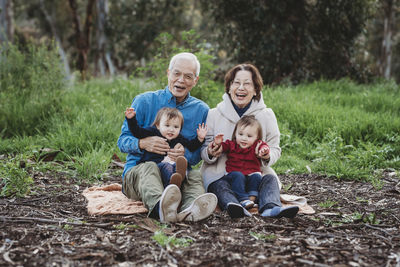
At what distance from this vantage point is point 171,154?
371 centimetres

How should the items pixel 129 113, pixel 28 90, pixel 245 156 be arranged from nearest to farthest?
pixel 129 113, pixel 245 156, pixel 28 90

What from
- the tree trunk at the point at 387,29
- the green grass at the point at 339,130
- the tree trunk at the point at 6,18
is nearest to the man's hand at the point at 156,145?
the green grass at the point at 339,130

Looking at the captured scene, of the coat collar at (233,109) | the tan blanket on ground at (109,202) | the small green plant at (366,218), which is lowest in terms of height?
the small green plant at (366,218)

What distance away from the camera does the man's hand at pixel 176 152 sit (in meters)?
3.71

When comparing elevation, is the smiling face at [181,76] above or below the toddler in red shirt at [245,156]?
above

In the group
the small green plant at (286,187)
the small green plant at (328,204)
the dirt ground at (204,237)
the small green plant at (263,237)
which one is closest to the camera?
the dirt ground at (204,237)

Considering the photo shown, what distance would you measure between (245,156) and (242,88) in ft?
2.24

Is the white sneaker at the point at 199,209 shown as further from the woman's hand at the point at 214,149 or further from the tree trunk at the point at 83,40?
the tree trunk at the point at 83,40

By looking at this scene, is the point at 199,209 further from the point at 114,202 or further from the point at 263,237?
the point at 114,202

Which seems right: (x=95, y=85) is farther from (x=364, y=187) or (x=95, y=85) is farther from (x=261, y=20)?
(x=364, y=187)

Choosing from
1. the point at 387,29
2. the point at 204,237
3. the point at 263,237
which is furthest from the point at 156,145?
the point at 387,29

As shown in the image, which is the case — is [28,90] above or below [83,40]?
below

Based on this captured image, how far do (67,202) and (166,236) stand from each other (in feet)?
5.06

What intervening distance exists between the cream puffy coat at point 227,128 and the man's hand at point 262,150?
20 cm
